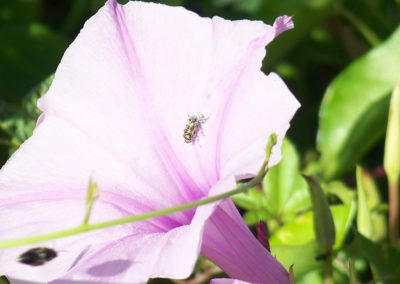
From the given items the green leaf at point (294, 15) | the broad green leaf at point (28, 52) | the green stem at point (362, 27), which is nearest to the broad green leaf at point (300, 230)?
the green leaf at point (294, 15)

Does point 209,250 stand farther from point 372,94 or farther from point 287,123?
point 372,94

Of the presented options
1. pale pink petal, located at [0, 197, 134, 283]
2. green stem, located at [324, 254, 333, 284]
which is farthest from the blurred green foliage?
pale pink petal, located at [0, 197, 134, 283]

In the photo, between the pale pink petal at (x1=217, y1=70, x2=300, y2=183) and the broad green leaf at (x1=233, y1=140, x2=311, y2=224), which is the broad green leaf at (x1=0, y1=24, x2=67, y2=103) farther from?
the pale pink petal at (x1=217, y1=70, x2=300, y2=183)

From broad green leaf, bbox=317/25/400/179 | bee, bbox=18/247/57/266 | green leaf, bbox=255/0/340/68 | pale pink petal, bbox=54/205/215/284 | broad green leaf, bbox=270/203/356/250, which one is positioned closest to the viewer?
pale pink petal, bbox=54/205/215/284

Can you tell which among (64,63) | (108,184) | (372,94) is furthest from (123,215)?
(372,94)

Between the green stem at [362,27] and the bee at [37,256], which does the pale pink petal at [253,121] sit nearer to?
the bee at [37,256]

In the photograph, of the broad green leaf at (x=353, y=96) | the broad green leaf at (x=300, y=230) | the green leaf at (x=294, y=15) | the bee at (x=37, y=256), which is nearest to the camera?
the bee at (x=37, y=256)
